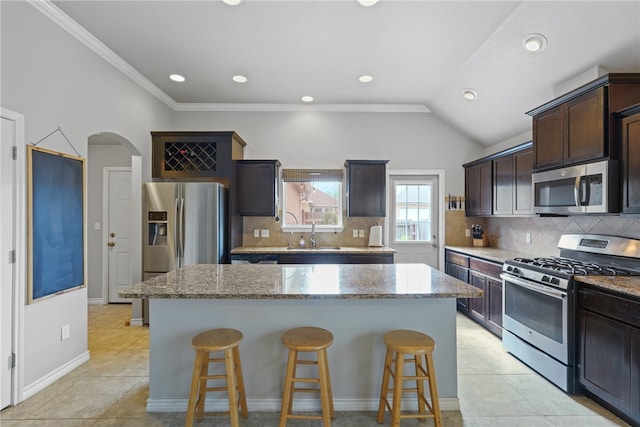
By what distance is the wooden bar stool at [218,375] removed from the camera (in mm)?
1709

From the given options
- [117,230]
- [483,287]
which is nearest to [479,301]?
[483,287]

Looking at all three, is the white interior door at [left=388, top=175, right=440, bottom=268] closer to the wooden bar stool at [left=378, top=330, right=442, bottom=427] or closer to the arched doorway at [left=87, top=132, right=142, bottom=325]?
the wooden bar stool at [left=378, top=330, right=442, bottom=427]

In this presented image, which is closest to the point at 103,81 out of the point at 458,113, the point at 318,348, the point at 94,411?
the point at 94,411

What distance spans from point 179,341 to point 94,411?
803 millimetres

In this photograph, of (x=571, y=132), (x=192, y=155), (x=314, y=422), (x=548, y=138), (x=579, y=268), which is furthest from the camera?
(x=192, y=155)

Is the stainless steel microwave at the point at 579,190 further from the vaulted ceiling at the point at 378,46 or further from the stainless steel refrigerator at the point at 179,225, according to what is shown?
the stainless steel refrigerator at the point at 179,225

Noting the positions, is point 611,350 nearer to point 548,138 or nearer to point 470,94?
point 548,138

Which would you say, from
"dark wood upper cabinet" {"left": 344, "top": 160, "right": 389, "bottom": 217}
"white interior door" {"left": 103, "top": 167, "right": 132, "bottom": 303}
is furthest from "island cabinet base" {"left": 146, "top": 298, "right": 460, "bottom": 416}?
"white interior door" {"left": 103, "top": 167, "right": 132, "bottom": 303}

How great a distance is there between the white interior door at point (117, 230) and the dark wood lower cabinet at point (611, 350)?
5494 mm

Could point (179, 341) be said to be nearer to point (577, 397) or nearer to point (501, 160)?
point (577, 397)

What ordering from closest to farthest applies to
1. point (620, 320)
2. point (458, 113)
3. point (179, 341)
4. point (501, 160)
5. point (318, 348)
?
point (318, 348), point (620, 320), point (179, 341), point (501, 160), point (458, 113)

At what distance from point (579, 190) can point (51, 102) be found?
4.42m

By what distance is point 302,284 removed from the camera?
2014 millimetres

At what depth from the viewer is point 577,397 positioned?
7.32 ft
